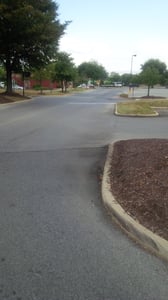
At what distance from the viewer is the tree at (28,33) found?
28.4 metres

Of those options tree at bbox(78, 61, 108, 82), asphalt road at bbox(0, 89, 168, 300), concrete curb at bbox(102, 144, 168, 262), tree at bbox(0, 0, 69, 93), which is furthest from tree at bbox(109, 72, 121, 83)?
concrete curb at bbox(102, 144, 168, 262)

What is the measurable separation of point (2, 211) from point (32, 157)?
3.52m

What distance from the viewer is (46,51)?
35062 mm

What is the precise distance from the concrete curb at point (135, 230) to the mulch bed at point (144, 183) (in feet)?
0.26

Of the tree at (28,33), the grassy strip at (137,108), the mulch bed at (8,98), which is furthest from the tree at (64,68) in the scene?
the grassy strip at (137,108)

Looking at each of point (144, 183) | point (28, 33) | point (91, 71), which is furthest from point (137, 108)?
point (91, 71)

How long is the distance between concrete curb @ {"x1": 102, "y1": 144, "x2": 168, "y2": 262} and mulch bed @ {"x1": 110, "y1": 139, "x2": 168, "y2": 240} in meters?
0.08

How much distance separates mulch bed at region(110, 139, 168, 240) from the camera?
4.35m

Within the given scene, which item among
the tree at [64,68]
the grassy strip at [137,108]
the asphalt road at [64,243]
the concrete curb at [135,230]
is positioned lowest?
the asphalt road at [64,243]

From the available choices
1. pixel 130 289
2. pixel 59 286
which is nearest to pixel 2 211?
pixel 59 286

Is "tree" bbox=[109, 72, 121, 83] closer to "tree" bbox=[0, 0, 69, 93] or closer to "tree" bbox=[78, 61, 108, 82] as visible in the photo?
"tree" bbox=[78, 61, 108, 82]

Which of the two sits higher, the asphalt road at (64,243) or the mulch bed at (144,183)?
the mulch bed at (144,183)

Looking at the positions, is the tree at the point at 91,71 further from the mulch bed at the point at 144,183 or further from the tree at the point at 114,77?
the mulch bed at the point at 144,183

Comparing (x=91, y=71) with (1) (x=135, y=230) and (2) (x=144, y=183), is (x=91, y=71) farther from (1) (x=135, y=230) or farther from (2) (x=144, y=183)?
(1) (x=135, y=230)
